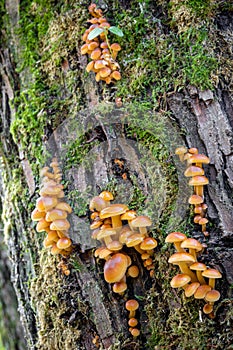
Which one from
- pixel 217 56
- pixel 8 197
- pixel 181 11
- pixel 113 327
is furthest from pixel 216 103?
pixel 8 197

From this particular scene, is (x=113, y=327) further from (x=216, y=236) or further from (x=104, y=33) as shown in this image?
(x=104, y=33)

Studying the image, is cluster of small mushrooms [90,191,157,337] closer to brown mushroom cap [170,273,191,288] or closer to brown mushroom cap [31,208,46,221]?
brown mushroom cap [170,273,191,288]

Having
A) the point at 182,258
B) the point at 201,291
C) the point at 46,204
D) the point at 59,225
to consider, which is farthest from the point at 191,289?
the point at 46,204

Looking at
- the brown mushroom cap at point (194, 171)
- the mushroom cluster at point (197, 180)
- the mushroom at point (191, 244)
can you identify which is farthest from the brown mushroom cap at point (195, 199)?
the mushroom at point (191, 244)

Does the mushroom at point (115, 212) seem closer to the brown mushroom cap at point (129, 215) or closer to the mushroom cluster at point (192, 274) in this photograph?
the brown mushroom cap at point (129, 215)

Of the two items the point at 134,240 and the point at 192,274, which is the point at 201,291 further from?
the point at 134,240

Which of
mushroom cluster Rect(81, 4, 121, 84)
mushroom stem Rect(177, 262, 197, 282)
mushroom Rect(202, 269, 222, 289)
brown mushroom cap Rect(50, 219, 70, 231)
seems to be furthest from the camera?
mushroom cluster Rect(81, 4, 121, 84)

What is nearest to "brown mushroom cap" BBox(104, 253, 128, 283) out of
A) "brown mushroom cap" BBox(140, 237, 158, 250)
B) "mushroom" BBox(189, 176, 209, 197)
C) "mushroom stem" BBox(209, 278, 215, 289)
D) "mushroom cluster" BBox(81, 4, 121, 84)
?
"brown mushroom cap" BBox(140, 237, 158, 250)
